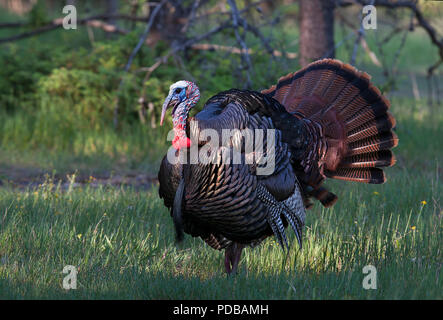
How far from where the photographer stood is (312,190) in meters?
4.79

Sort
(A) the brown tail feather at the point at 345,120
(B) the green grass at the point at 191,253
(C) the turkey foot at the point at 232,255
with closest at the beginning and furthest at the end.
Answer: (B) the green grass at the point at 191,253 → (C) the turkey foot at the point at 232,255 → (A) the brown tail feather at the point at 345,120

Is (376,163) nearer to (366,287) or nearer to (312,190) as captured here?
(312,190)

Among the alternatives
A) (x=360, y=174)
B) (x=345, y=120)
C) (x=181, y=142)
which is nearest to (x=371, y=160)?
(x=360, y=174)

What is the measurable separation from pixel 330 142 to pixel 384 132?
1.40 feet

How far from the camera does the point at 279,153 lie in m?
4.18

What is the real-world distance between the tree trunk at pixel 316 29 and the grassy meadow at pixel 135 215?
13.2 inches

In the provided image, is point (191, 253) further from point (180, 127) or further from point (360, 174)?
point (360, 174)

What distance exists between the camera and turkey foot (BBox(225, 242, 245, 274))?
420 cm

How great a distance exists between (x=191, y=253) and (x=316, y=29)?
397 centimetres

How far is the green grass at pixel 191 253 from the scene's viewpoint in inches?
137

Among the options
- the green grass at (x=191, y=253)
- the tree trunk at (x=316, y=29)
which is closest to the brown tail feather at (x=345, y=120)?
the green grass at (x=191, y=253)

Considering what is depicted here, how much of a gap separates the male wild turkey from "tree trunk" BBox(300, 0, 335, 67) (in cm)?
252

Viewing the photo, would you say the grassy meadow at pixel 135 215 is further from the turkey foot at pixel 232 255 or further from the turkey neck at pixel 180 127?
the turkey neck at pixel 180 127

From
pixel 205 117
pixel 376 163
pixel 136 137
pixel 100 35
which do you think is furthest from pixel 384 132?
pixel 100 35
